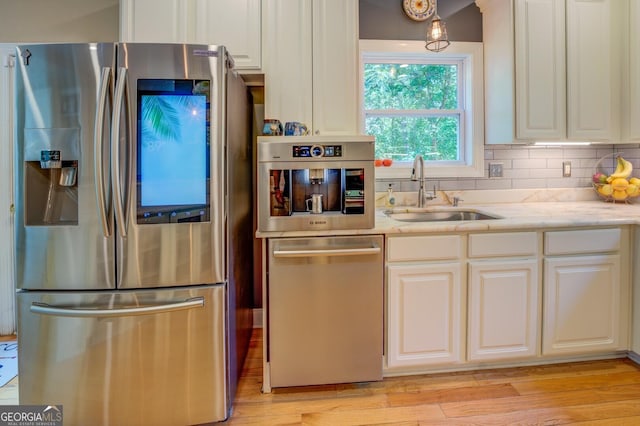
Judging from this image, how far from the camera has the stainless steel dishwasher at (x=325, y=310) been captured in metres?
1.73

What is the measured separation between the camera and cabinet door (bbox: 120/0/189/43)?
77.5 inches

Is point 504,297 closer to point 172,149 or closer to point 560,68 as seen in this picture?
point 560,68

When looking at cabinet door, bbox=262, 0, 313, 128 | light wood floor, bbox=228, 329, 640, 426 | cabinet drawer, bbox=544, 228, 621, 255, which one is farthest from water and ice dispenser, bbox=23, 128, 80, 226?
cabinet drawer, bbox=544, 228, 621, 255

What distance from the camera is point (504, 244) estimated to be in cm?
187

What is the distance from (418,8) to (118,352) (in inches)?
111

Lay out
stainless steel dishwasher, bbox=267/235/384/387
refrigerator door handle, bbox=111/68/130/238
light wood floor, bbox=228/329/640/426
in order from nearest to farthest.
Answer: refrigerator door handle, bbox=111/68/130/238, light wood floor, bbox=228/329/640/426, stainless steel dishwasher, bbox=267/235/384/387

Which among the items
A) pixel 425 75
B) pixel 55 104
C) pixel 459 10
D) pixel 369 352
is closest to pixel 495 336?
pixel 369 352

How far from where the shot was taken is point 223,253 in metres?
1.55

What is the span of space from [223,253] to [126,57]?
93 centimetres

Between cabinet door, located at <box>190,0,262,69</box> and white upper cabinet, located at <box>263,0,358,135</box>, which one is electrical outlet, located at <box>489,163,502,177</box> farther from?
cabinet door, located at <box>190,0,262,69</box>

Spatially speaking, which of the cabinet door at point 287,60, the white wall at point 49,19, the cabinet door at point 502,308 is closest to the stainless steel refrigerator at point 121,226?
the cabinet door at point 287,60

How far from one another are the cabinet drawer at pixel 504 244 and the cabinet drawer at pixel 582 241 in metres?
0.10

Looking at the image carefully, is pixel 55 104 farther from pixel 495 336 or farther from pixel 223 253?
pixel 495 336

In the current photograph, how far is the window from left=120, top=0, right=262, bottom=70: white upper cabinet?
88 cm
